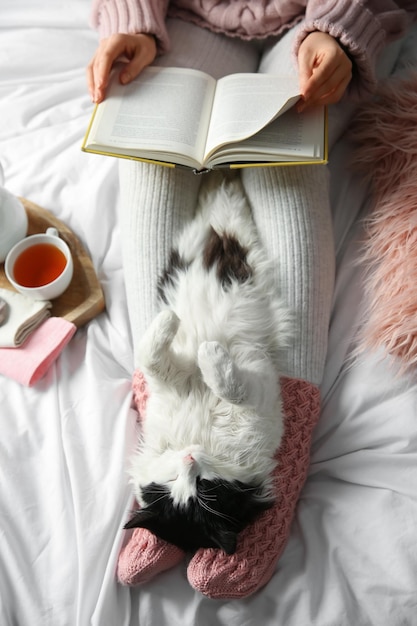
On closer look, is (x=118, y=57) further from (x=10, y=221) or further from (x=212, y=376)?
(x=212, y=376)

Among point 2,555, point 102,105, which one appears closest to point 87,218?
point 102,105

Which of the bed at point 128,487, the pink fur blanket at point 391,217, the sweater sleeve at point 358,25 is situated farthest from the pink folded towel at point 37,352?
the sweater sleeve at point 358,25

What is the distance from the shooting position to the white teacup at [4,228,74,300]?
1000mm

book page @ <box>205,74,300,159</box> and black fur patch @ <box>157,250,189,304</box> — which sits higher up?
book page @ <box>205,74,300,159</box>

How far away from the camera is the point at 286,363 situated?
36.4 inches

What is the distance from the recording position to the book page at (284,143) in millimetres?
882

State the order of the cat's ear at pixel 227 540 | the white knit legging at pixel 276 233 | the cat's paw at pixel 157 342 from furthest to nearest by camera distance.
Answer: the white knit legging at pixel 276 233 < the cat's paw at pixel 157 342 < the cat's ear at pixel 227 540

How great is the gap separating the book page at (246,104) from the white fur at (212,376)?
16cm

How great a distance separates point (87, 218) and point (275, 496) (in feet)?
2.26

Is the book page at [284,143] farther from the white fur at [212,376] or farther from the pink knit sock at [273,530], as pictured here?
the pink knit sock at [273,530]

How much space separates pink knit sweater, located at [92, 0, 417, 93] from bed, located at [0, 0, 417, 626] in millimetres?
227

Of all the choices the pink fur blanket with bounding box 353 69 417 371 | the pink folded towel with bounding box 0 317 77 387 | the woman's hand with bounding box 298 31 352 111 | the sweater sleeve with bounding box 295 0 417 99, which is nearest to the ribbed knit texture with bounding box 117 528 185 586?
the pink folded towel with bounding box 0 317 77 387

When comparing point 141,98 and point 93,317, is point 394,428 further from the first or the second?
point 141,98

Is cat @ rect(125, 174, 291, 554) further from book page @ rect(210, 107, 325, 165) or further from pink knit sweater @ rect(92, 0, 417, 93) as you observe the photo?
pink knit sweater @ rect(92, 0, 417, 93)
